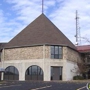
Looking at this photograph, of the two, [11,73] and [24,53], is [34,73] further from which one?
[11,73]

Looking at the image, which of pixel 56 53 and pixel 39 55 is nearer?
pixel 39 55

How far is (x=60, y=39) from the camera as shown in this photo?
4334 cm

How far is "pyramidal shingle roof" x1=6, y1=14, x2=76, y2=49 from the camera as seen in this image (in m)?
42.5

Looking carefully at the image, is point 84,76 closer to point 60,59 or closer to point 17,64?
point 60,59

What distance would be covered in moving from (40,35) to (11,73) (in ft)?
27.7

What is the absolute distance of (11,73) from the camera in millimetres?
44281

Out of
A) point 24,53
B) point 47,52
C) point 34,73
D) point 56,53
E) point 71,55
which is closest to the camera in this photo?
point 47,52

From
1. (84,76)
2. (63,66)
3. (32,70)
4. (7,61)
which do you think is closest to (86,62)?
(84,76)

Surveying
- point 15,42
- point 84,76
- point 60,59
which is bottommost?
point 84,76

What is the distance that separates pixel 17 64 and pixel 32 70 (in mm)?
3008

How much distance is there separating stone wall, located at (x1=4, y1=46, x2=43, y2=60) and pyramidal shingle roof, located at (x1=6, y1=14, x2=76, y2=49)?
0.85 metres

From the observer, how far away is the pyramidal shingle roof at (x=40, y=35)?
42469mm

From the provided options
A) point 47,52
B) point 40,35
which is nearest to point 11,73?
point 47,52

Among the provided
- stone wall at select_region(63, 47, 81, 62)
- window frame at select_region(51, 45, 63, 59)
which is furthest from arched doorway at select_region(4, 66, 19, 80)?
stone wall at select_region(63, 47, 81, 62)
